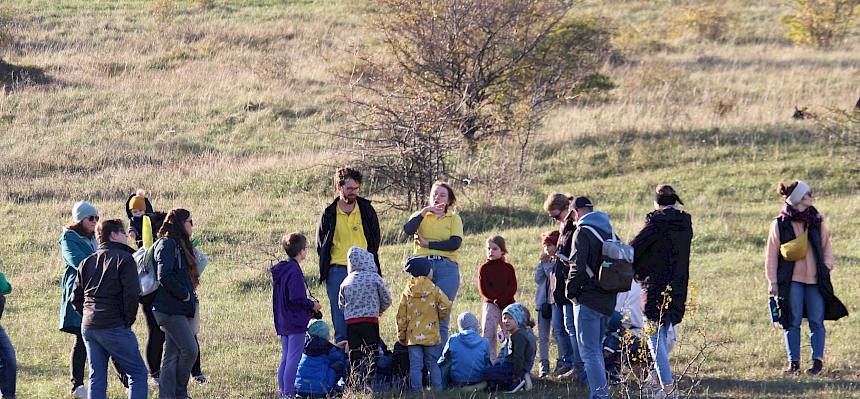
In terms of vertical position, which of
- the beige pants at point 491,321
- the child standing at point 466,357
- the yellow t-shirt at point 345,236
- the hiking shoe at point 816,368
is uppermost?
the yellow t-shirt at point 345,236

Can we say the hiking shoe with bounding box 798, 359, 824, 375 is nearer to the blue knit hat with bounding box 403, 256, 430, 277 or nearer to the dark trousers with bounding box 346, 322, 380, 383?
the blue knit hat with bounding box 403, 256, 430, 277

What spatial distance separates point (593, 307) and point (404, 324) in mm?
1737

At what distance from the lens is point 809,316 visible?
10.3 meters

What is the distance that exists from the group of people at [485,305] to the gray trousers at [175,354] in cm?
79

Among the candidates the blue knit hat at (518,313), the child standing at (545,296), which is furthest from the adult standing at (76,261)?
the child standing at (545,296)

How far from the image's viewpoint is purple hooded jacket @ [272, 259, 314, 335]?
357 inches

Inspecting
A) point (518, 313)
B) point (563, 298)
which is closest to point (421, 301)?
point (518, 313)

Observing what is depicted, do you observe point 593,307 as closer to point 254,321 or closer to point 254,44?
point 254,321

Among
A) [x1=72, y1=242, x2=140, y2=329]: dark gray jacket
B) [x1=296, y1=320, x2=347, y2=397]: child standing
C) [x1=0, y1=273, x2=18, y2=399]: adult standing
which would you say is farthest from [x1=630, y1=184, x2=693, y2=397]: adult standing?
[x1=0, y1=273, x2=18, y2=399]: adult standing

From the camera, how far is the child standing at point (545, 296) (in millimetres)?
10109

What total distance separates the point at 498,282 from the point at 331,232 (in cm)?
153

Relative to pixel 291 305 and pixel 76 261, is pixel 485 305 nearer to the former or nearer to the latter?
pixel 291 305

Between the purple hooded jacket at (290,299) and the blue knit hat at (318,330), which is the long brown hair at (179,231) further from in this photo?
the blue knit hat at (318,330)

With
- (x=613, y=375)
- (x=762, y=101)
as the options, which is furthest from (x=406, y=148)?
(x=762, y=101)
